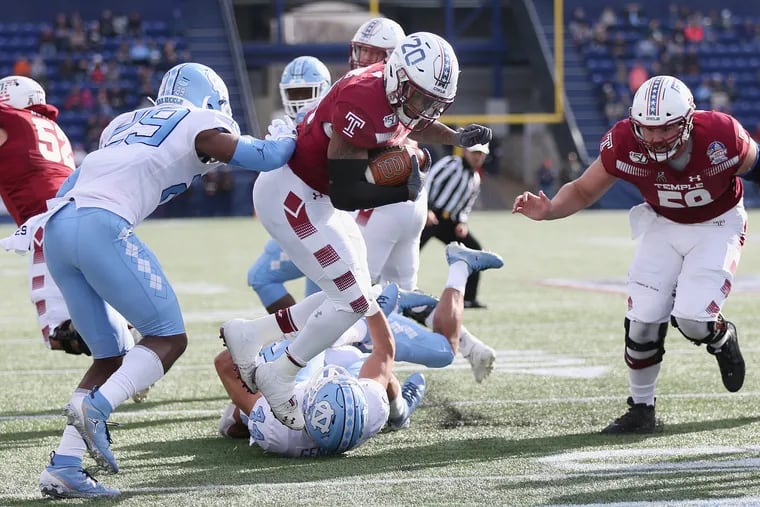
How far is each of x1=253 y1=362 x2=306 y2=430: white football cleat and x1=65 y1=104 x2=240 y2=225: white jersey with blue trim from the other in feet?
2.68

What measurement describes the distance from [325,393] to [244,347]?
1.59 ft

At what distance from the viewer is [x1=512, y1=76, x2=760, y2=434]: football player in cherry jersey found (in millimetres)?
5184

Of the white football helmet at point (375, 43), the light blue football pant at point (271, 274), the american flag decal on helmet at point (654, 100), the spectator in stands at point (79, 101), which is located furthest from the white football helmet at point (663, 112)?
the spectator in stands at point (79, 101)

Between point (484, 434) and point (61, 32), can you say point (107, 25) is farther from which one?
point (484, 434)

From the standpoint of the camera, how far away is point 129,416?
19.2 feet

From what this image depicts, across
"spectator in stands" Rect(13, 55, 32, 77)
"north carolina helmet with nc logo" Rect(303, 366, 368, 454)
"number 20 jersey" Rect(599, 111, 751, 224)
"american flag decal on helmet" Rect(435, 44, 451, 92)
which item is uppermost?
"american flag decal on helmet" Rect(435, 44, 451, 92)

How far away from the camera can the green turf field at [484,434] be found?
4.16m

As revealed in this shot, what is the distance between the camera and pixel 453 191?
1019 cm

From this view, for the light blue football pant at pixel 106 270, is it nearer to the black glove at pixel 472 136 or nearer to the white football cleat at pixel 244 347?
the white football cleat at pixel 244 347

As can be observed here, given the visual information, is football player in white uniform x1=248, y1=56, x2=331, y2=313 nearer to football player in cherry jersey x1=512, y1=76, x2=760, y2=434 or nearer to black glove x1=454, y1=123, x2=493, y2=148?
black glove x1=454, y1=123, x2=493, y2=148

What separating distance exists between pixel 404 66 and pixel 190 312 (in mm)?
5659

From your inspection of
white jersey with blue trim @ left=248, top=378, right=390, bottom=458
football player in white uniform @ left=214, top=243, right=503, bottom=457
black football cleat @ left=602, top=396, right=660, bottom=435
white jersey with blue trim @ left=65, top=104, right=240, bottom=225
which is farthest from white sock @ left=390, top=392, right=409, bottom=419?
white jersey with blue trim @ left=65, top=104, right=240, bottom=225

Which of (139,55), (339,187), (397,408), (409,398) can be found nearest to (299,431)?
(397,408)

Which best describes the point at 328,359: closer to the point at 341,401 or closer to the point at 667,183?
the point at 341,401
